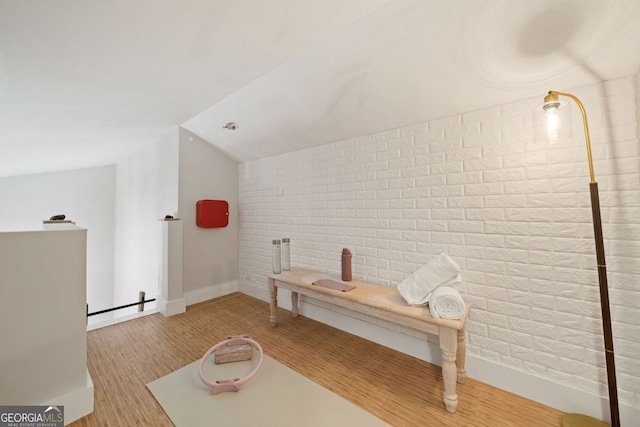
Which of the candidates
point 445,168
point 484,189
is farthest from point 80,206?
point 484,189

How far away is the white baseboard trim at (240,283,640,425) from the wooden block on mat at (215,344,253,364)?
3.08 ft

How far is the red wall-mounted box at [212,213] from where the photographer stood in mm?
3283

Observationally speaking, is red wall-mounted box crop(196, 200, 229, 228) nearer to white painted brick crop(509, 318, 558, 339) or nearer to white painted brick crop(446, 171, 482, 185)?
white painted brick crop(446, 171, 482, 185)

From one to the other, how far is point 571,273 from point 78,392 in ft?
10.6

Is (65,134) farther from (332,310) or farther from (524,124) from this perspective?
(524,124)

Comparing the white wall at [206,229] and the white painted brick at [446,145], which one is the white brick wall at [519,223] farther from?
the white wall at [206,229]

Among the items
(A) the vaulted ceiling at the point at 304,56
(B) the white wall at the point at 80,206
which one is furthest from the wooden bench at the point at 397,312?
(B) the white wall at the point at 80,206

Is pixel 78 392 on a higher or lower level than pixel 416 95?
lower

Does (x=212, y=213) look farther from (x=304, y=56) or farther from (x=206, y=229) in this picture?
(x=304, y=56)

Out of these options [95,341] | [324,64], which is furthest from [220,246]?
[324,64]

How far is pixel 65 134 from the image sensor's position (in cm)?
247

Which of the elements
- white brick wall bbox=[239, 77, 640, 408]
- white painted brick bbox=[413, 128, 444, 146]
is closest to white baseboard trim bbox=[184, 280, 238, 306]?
white brick wall bbox=[239, 77, 640, 408]

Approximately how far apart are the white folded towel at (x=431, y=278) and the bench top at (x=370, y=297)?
0.07 metres

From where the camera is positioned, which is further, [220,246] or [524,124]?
[220,246]
